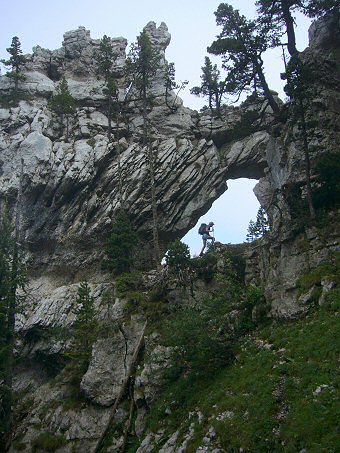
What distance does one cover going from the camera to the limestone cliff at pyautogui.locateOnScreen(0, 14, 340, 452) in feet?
80.2

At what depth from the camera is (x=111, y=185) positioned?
3925 centimetres

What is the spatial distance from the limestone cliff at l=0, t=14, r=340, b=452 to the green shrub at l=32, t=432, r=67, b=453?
0.52 metres

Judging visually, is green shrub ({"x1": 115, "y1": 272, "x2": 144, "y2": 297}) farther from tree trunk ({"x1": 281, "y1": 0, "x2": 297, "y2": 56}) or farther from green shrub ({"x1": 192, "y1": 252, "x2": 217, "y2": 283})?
tree trunk ({"x1": 281, "y1": 0, "x2": 297, "y2": 56})

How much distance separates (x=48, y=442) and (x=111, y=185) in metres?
22.7

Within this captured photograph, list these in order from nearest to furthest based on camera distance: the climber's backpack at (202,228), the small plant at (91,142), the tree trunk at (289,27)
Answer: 1. the tree trunk at (289,27)
2. the climber's backpack at (202,228)
3. the small plant at (91,142)

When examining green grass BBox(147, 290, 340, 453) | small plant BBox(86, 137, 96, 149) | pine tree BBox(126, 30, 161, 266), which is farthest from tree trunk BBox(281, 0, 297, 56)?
green grass BBox(147, 290, 340, 453)

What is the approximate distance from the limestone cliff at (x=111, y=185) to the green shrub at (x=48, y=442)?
0.52 metres

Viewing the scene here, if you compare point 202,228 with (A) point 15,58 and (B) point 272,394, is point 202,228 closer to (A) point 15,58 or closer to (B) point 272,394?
(B) point 272,394

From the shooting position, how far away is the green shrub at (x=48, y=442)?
22.8 meters

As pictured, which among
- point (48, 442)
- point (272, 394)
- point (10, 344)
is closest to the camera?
point (272, 394)

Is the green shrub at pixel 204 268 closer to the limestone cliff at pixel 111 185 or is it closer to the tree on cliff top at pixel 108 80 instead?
the limestone cliff at pixel 111 185

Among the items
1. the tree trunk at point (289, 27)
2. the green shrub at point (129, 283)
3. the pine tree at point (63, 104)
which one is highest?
the pine tree at point (63, 104)

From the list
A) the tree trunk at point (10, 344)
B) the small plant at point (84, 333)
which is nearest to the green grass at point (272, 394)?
the small plant at point (84, 333)

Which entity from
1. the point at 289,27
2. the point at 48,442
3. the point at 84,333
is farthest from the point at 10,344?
the point at 289,27
